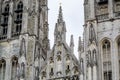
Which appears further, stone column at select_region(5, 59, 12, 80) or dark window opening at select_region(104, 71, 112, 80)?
stone column at select_region(5, 59, 12, 80)

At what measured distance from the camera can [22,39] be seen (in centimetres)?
3950

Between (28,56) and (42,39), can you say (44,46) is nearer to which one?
(42,39)

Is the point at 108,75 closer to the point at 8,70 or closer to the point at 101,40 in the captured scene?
the point at 101,40

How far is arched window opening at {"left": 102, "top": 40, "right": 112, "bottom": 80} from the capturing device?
3462cm

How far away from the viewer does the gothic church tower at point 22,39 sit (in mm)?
38375

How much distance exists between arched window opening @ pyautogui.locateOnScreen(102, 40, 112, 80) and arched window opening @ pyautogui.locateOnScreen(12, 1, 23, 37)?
9.36 meters

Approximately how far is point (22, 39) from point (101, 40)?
306 inches

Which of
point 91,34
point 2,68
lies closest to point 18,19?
point 2,68

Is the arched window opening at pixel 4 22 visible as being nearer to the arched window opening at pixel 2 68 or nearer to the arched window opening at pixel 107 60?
the arched window opening at pixel 2 68

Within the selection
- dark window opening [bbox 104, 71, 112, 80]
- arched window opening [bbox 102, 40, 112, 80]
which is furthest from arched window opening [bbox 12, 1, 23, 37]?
dark window opening [bbox 104, 71, 112, 80]

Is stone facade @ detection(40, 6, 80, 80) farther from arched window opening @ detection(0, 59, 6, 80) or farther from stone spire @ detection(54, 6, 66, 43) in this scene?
arched window opening @ detection(0, 59, 6, 80)

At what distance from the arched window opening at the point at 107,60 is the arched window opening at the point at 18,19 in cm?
936

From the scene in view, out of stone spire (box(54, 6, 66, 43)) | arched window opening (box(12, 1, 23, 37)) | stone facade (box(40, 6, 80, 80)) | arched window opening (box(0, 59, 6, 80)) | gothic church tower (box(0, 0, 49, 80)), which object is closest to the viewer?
stone facade (box(40, 6, 80, 80))

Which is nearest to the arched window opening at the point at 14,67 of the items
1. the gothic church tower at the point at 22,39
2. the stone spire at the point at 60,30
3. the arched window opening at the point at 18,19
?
the gothic church tower at the point at 22,39
